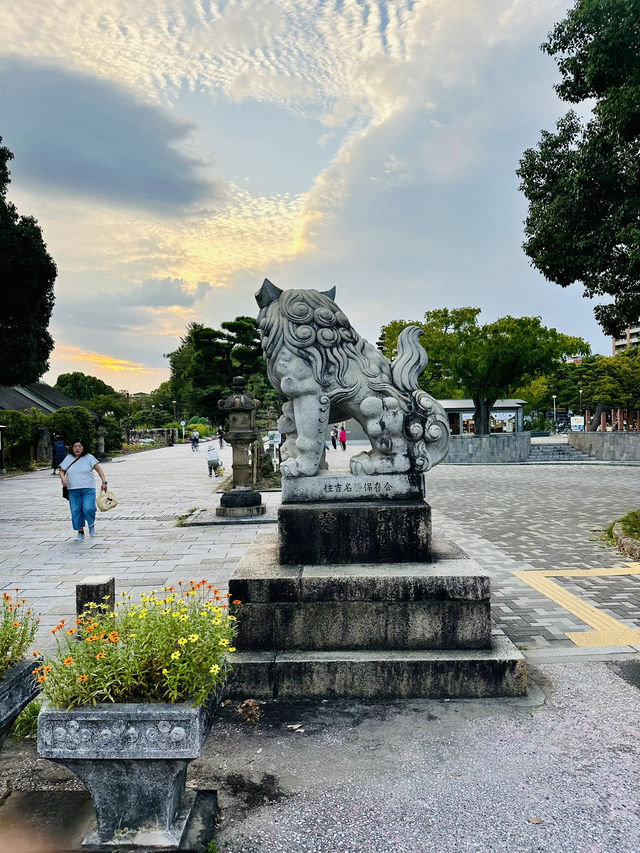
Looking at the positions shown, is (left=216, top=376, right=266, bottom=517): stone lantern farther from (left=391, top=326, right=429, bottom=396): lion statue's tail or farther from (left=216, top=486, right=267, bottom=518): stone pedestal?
(left=391, top=326, right=429, bottom=396): lion statue's tail

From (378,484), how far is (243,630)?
1474 mm

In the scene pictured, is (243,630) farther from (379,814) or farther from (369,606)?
(379,814)

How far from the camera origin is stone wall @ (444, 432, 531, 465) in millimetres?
25656

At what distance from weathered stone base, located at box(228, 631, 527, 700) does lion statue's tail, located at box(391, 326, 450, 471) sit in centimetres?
150

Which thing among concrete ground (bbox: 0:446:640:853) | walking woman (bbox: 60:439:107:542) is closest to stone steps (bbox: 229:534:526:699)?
concrete ground (bbox: 0:446:640:853)

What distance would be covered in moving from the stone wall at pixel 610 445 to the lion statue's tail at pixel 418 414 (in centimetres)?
2457

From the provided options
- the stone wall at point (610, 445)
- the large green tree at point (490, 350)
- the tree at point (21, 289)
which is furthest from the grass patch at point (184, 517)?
the stone wall at point (610, 445)

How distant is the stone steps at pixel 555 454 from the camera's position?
2653cm

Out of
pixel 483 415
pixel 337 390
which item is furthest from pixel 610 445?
pixel 337 390

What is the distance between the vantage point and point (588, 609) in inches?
207

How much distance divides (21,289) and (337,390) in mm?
16398

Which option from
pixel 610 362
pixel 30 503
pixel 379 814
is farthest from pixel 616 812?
pixel 610 362

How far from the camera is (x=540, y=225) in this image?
10.8m

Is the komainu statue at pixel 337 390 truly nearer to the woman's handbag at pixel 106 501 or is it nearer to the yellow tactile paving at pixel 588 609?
the yellow tactile paving at pixel 588 609
